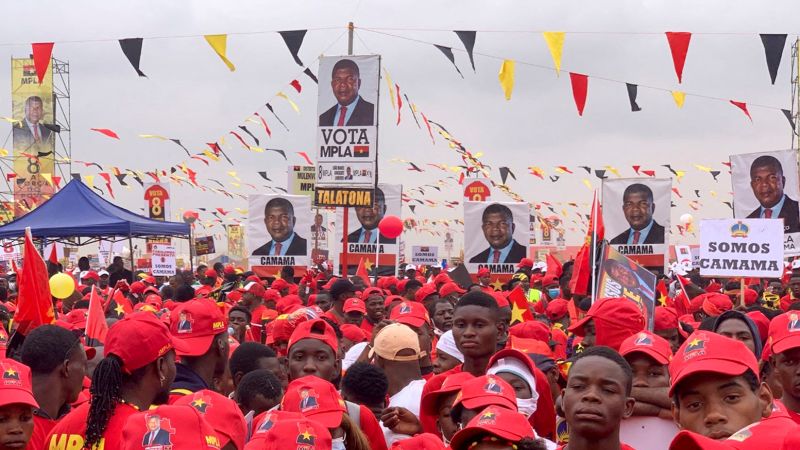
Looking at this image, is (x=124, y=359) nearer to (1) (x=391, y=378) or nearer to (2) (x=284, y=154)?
(1) (x=391, y=378)

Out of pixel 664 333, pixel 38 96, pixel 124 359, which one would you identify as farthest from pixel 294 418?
pixel 38 96

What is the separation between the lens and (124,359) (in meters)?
4.57

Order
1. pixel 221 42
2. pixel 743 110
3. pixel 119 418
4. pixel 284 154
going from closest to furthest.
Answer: pixel 119 418
pixel 221 42
pixel 743 110
pixel 284 154

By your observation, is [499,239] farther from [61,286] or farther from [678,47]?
[61,286]

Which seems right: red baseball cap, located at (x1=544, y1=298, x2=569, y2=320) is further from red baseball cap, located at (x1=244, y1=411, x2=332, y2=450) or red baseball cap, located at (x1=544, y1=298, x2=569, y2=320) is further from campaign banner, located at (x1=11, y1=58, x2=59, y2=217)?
campaign banner, located at (x1=11, y1=58, x2=59, y2=217)

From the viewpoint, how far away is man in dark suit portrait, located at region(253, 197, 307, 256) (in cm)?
2072

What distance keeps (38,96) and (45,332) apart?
58.4 metres

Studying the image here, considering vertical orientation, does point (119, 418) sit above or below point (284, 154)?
below

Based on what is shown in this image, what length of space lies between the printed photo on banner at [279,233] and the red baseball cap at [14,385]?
16309mm

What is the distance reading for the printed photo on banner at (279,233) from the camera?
2073 centimetres

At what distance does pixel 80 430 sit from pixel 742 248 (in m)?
8.47

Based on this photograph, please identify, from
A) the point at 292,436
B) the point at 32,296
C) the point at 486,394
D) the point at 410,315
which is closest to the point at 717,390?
the point at 486,394

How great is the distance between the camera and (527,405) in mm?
5039

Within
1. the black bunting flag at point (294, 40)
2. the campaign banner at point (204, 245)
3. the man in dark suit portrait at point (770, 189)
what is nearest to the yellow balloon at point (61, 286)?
the black bunting flag at point (294, 40)
